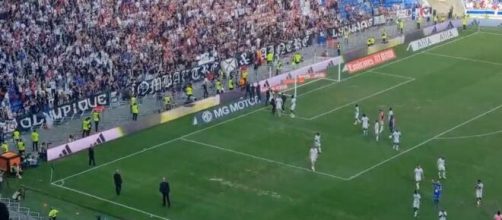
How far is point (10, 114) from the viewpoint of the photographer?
45062 millimetres

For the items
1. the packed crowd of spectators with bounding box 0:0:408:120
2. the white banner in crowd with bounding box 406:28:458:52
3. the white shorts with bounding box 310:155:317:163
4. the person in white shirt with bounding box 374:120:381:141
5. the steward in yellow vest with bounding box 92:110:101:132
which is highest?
the packed crowd of spectators with bounding box 0:0:408:120

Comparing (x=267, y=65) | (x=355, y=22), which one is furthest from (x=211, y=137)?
(x=355, y=22)

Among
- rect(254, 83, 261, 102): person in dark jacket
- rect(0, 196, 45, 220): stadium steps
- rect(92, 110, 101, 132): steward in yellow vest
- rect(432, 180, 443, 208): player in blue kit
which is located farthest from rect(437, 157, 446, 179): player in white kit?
rect(92, 110, 101, 132): steward in yellow vest

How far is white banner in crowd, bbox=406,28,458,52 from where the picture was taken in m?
67.0

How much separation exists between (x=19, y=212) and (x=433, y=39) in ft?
Answer: 142

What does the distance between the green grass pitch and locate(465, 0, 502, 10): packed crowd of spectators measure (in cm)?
2486

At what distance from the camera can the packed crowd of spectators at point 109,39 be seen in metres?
49.2

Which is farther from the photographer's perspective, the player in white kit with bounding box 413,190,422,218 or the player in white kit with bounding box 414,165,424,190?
the player in white kit with bounding box 414,165,424,190

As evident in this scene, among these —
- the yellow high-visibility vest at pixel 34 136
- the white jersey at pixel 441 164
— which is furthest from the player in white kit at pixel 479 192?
the yellow high-visibility vest at pixel 34 136

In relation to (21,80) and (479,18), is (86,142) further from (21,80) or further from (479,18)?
(479,18)

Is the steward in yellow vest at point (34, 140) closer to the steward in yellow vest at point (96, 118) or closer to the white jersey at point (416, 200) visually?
the steward in yellow vest at point (96, 118)

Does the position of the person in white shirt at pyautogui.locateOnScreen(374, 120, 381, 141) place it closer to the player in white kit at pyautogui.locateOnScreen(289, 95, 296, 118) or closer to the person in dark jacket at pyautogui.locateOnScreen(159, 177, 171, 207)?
the player in white kit at pyautogui.locateOnScreen(289, 95, 296, 118)

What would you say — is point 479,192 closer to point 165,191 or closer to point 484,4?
point 165,191

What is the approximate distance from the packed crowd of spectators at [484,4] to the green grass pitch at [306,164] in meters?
24.9
